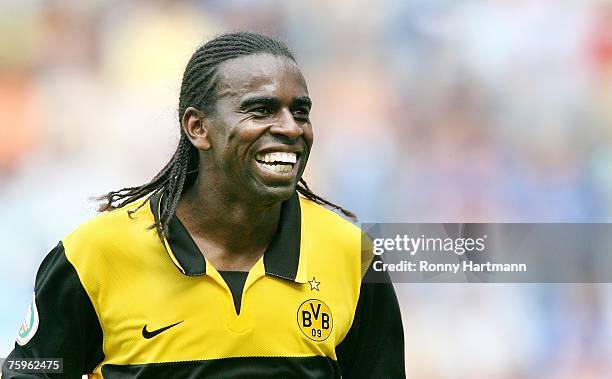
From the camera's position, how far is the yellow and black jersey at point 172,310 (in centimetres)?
241

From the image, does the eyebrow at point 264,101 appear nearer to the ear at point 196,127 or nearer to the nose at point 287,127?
the nose at point 287,127

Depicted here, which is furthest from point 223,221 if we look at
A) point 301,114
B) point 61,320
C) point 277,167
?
point 61,320

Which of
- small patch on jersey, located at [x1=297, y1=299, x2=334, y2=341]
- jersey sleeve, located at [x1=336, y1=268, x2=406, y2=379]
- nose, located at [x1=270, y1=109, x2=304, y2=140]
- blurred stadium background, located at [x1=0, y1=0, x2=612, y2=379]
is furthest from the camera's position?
blurred stadium background, located at [x1=0, y1=0, x2=612, y2=379]

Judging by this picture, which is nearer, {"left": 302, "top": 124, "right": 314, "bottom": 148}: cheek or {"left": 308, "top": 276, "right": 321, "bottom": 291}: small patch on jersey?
{"left": 302, "top": 124, "right": 314, "bottom": 148}: cheek

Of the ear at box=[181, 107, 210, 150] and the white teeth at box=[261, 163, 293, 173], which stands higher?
the ear at box=[181, 107, 210, 150]

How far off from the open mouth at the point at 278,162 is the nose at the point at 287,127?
0.04 m

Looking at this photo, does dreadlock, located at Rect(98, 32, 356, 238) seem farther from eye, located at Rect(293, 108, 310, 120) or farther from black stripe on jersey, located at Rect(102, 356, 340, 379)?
black stripe on jersey, located at Rect(102, 356, 340, 379)

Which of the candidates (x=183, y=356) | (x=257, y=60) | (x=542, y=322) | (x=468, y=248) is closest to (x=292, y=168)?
(x=257, y=60)

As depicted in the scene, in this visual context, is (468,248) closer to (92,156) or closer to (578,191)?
(578,191)

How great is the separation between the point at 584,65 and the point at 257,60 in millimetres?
2244

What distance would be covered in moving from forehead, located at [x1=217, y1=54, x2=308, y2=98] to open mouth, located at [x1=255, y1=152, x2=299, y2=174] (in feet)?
0.45

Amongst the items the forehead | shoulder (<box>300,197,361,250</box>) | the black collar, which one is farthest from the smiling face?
shoulder (<box>300,197,361,250</box>)

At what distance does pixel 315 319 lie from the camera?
251 cm

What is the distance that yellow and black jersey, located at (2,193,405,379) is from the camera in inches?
94.7
